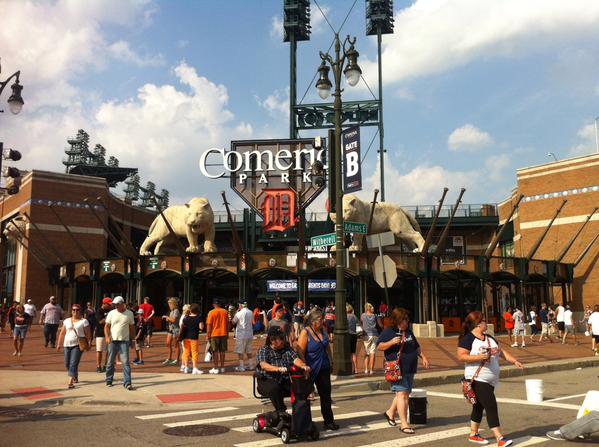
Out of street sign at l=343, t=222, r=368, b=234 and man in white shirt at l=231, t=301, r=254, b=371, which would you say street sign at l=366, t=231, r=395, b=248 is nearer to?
street sign at l=343, t=222, r=368, b=234

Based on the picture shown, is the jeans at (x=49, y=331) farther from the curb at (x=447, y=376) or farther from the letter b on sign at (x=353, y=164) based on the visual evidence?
the curb at (x=447, y=376)

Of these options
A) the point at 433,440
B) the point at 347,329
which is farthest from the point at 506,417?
the point at 347,329

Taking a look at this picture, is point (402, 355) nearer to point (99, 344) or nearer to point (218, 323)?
point (218, 323)

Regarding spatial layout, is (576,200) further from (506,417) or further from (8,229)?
(8,229)

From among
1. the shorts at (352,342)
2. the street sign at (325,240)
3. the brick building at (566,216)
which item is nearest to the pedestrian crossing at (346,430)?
the shorts at (352,342)

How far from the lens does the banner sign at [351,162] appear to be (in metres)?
14.6

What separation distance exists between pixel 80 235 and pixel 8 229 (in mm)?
6192

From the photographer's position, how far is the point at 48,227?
43.0 m

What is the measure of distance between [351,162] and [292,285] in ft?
48.3

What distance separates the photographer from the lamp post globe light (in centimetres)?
1241

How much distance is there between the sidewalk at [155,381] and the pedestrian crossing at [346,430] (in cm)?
110

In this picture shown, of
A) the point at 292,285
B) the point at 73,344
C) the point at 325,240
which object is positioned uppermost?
the point at 325,240

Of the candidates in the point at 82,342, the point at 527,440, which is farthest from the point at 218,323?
the point at 527,440

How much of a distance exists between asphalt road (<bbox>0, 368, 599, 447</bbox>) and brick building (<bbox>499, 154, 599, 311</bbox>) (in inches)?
1095
